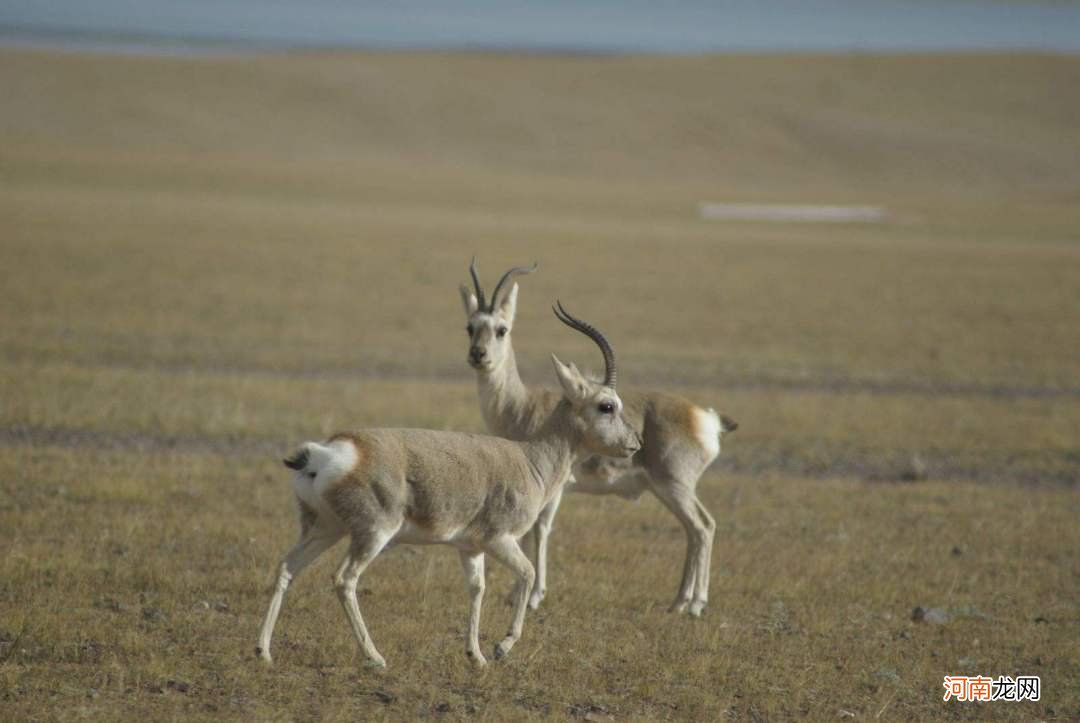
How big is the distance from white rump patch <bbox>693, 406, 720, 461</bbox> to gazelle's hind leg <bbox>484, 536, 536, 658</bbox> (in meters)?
2.52

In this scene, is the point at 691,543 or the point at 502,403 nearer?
the point at 691,543

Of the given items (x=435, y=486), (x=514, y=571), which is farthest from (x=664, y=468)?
(x=435, y=486)

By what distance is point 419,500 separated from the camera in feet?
27.1

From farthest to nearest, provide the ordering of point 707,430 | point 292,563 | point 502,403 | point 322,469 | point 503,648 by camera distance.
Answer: point 502,403, point 707,430, point 503,648, point 292,563, point 322,469

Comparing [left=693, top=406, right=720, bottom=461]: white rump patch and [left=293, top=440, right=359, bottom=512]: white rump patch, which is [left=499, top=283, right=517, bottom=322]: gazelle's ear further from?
[left=293, top=440, right=359, bottom=512]: white rump patch

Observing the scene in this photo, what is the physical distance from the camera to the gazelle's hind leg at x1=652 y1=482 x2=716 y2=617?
1027 cm

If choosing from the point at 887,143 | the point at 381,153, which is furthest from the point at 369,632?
the point at 887,143

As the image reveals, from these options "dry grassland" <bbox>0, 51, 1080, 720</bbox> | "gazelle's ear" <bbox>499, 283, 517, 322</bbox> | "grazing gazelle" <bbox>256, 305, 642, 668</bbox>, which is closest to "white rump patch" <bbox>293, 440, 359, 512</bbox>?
"grazing gazelle" <bbox>256, 305, 642, 668</bbox>

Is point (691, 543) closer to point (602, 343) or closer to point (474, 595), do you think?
A: point (602, 343)

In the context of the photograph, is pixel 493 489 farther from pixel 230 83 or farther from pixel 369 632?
pixel 230 83

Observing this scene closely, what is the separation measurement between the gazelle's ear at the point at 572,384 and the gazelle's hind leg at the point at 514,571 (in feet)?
4.32

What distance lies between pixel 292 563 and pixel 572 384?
7.84 feet

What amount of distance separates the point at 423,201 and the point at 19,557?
186ft

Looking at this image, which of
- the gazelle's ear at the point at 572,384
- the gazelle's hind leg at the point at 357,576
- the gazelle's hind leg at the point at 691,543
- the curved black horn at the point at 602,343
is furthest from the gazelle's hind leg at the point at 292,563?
the gazelle's hind leg at the point at 691,543
